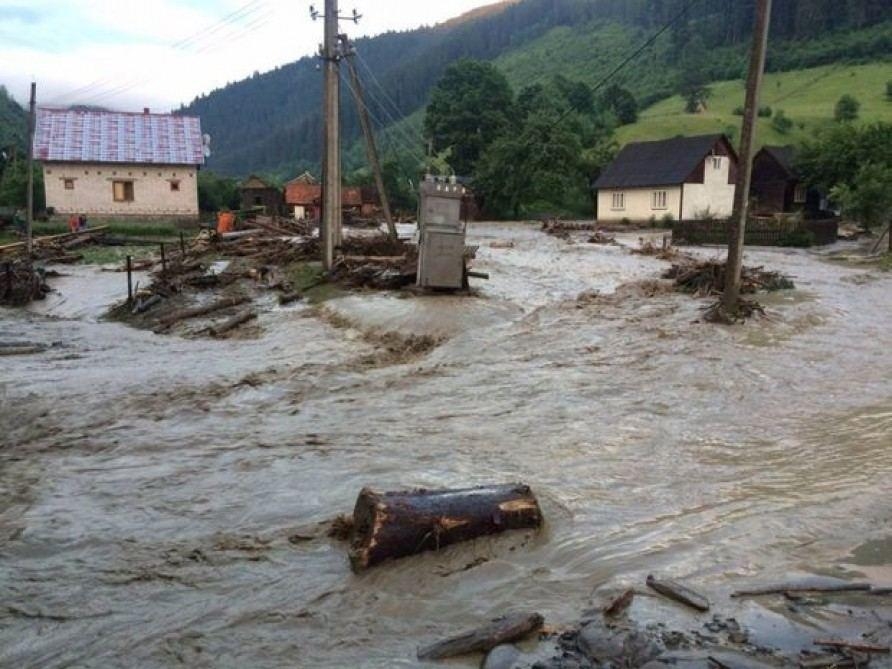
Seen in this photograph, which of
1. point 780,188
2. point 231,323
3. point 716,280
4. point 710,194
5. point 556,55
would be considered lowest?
point 231,323

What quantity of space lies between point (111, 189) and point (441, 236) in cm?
3733

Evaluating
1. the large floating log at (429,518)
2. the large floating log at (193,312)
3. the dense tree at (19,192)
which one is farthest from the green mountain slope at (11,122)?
the large floating log at (429,518)

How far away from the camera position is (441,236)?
54.7 ft

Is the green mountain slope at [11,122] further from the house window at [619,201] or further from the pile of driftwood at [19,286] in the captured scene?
the pile of driftwood at [19,286]

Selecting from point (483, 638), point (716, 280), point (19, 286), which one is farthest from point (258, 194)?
point (483, 638)

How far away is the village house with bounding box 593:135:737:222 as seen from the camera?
52688 millimetres

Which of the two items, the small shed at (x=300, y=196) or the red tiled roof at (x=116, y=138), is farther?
A: the small shed at (x=300, y=196)

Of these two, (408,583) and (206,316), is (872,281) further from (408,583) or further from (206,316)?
(408,583)

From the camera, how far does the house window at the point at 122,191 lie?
157 ft

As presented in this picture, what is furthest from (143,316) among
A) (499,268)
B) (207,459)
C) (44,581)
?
(44,581)

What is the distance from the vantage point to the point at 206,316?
18.6 metres

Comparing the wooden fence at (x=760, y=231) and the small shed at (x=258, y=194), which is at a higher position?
the small shed at (x=258, y=194)

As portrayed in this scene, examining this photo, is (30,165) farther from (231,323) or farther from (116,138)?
(231,323)

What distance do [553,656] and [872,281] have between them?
22359mm
